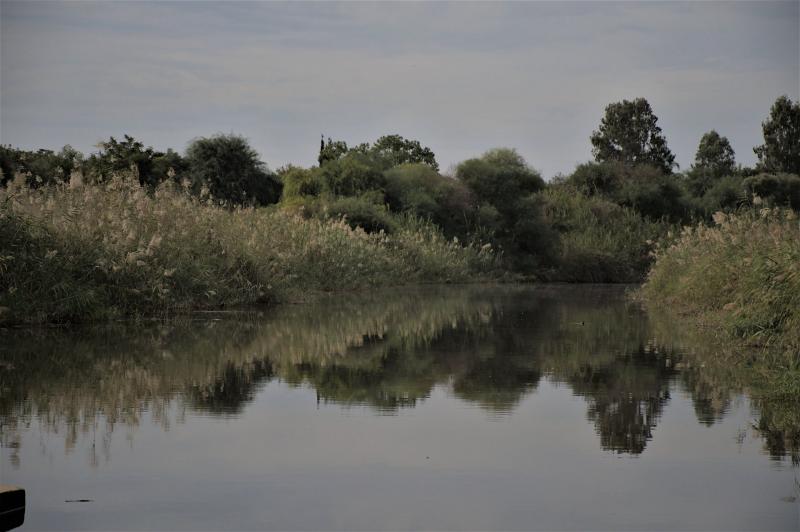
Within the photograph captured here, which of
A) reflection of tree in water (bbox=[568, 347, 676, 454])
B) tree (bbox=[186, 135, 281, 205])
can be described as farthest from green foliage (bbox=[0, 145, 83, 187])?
reflection of tree in water (bbox=[568, 347, 676, 454])

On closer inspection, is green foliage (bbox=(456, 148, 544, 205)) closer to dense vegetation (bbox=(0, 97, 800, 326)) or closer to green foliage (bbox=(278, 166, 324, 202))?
dense vegetation (bbox=(0, 97, 800, 326))

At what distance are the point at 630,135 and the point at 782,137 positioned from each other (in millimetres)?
11491

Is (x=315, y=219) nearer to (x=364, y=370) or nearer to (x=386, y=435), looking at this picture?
(x=364, y=370)

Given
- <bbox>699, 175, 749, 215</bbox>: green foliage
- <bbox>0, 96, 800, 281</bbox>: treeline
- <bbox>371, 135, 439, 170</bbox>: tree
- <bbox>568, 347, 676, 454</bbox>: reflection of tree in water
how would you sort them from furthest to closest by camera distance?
<bbox>371, 135, 439, 170</bbox>: tree → <bbox>699, 175, 749, 215</bbox>: green foliage → <bbox>0, 96, 800, 281</bbox>: treeline → <bbox>568, 347, 676, 454</bbox>: reflection of tree in water

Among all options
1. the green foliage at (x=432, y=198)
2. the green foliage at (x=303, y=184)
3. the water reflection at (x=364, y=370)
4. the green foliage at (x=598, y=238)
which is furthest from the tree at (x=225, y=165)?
the water reflection at (x=364, y=370)

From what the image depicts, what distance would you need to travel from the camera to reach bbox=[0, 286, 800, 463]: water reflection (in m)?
7.96

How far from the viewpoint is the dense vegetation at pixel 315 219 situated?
15.6 meters

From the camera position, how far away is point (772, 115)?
80812mm

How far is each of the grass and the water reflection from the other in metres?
0.86

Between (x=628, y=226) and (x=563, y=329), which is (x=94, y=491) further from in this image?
(x=628, y=226)

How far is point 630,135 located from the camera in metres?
87.0

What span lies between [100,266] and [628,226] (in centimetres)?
3327

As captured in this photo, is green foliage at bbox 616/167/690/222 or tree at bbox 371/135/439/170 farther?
tree at bbox 371/135/439/170

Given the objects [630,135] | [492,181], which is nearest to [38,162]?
[492,181]
